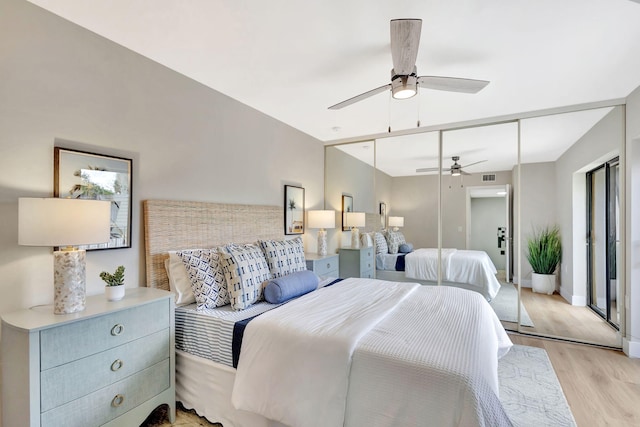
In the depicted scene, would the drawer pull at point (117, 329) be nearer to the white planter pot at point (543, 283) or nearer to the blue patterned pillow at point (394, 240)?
the blue patterned pillow at point (394, 240)

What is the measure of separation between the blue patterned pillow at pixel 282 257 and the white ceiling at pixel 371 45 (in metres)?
1.47

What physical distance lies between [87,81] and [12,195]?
33.3 inches

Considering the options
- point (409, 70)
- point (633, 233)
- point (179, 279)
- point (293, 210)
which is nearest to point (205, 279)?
point (179, 279)

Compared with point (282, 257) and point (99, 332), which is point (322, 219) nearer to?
point (282, 257)

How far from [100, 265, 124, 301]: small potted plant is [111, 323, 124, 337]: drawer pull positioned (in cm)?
19

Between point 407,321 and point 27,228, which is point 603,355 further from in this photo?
point 27,228

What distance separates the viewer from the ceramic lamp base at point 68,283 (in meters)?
1.57

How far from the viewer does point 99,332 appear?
63.1 inches

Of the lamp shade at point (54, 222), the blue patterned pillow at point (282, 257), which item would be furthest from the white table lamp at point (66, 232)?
the blue patterned pillow at point (282, 257)

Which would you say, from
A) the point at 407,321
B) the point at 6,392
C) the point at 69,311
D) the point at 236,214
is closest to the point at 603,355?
the point at 407,321

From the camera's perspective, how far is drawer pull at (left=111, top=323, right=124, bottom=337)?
1660 millimetres

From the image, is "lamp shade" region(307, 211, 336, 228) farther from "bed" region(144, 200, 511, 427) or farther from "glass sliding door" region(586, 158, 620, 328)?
"glass sliding door" region(586, 158, 620, 328)

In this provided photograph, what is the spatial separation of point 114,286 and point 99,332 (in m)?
0.29

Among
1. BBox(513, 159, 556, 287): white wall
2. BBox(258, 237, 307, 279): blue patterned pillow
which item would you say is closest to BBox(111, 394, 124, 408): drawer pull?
BBox(258, 237, 307, 279): blue patterned pillow
